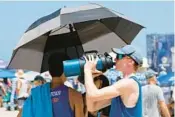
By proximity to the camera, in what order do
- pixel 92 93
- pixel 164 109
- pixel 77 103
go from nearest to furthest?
pixel 92 93 → pixel 77 103 → pixel 164 109

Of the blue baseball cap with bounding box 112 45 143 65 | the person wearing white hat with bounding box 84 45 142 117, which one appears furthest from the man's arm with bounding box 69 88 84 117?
the blue baseball cap with bounding box 112 45 143 65

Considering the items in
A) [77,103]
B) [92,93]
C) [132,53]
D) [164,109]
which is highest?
[132,53]

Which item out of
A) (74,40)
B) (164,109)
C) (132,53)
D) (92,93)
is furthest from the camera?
(164,109)

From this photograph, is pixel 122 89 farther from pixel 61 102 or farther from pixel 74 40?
pixel 74 40

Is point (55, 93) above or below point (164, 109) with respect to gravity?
above

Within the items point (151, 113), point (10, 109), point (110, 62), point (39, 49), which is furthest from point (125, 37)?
point (10, 109)

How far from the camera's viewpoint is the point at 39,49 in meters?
4.89

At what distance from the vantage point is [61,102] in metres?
4.20

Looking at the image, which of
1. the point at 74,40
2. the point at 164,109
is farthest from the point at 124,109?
the point at 164,109

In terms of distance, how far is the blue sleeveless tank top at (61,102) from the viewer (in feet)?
13.7

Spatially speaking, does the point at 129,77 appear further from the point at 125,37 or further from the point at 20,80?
the point at 20,80

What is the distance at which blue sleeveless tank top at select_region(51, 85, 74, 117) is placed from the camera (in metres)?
4.18

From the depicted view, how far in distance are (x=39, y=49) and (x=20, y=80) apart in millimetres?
16008

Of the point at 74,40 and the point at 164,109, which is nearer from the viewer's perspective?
the point at 74,40
